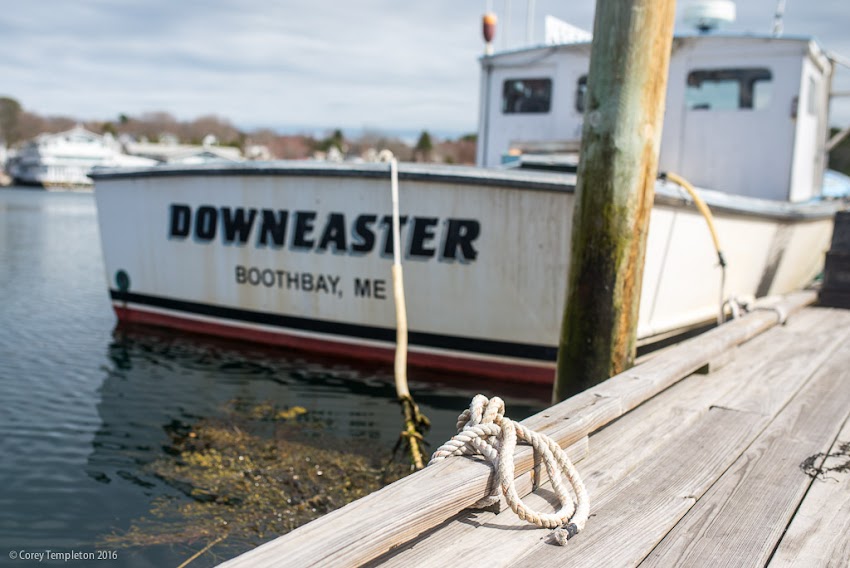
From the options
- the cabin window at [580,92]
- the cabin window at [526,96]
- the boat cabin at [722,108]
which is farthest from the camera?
the cabin window at [526,96]

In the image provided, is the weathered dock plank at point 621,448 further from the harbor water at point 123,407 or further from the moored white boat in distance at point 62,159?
the moored white boat in distance at point 62,159

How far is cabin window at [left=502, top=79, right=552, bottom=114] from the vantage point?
867cm

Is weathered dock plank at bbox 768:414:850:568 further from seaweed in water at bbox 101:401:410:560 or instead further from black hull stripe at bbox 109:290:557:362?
black hull stripe at bbox 109:290:557:362

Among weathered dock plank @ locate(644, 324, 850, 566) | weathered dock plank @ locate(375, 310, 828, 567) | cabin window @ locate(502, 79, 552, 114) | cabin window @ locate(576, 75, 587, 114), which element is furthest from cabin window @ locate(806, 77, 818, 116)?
weathered dock plank @ locate(644, 324, 850, 566)

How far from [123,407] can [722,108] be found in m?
6.74

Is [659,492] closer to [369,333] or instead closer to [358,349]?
[369,333]

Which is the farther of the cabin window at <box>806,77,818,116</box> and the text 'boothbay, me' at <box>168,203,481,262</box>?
the cabin window at <box>806,77,818,116</box>

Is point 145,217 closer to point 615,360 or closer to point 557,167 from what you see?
point 557,167

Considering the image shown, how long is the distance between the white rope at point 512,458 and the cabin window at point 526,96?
691 centimetres

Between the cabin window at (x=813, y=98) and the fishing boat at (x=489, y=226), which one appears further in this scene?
the cabin window at (x=813, y=98)

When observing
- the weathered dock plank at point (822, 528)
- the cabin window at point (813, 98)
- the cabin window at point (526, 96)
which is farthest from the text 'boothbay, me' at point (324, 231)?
the cabin window at point (813, 98)

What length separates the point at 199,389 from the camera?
637 centimetres

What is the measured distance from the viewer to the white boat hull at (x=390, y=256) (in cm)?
605

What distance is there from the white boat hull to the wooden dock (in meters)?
2.24
